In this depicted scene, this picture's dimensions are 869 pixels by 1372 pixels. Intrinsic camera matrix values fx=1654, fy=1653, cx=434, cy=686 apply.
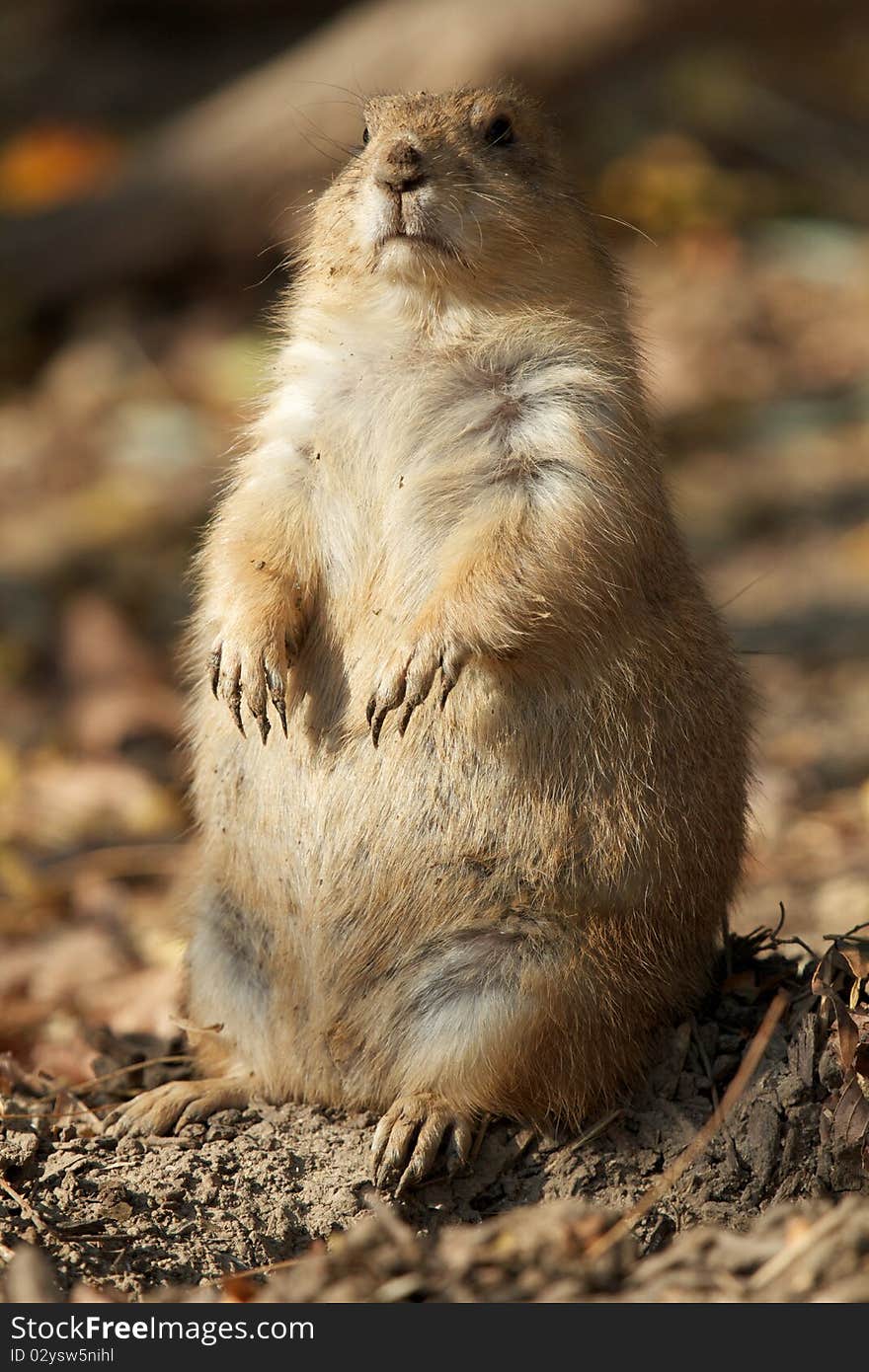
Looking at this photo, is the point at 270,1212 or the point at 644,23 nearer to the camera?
the point at 270,1212

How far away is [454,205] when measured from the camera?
182 inches

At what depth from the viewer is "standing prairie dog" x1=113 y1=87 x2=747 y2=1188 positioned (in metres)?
4.37

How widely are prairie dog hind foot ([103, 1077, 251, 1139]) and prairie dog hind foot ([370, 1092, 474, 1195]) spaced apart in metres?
0.59

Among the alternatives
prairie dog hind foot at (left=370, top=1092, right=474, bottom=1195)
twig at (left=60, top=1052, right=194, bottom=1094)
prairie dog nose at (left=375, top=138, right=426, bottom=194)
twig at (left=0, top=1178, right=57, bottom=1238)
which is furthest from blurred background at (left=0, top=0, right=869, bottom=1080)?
prairie dog hind foot at (left=370, top=1092, right=474, bottom=1195)

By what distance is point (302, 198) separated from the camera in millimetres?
11422

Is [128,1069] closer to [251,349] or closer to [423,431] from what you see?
[423,431]

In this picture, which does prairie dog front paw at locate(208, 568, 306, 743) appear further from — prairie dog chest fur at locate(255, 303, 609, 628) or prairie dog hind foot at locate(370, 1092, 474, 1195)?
prairie dog hind foot at locate(370, 1092, 474, 1195)

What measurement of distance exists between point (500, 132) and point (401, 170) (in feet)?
1.98

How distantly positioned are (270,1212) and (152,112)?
40.6 ft

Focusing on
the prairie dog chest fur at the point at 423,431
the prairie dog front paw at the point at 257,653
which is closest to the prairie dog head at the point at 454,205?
the prairie dog chest fur at the point at 423,431

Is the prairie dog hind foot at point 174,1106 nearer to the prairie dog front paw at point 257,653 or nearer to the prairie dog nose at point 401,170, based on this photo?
the prairie dog front paw at point 257,653

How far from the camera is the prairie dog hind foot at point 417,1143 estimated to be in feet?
14.0

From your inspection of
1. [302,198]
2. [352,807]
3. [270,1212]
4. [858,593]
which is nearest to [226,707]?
[352,807]
